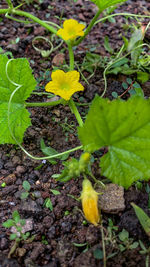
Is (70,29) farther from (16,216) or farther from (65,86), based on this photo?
(16,216)

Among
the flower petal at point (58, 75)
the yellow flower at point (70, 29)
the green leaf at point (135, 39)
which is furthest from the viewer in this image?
the green leaf at point (135, 39)

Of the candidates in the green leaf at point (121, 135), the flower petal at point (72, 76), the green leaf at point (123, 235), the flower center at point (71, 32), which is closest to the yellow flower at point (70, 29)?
the flower center at point (71, 32)

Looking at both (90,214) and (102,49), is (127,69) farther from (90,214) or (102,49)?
(90,214)

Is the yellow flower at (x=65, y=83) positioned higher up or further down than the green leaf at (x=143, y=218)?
higher up

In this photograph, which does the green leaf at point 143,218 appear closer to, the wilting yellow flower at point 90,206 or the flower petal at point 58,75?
the wilting yellow flower at point 90,206

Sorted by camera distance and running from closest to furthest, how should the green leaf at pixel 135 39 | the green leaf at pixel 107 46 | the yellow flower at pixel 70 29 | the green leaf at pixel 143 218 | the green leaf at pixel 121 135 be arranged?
the green leaf at pixel 121 135 < the green leaf at pixel 143 218 < the yellow flower at pixel 70 29 < the green leaf at pixel 135 39 < the green leaf at pixel 107 46

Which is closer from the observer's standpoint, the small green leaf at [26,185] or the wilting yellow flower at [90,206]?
the wilting yellow flower at [90,206]

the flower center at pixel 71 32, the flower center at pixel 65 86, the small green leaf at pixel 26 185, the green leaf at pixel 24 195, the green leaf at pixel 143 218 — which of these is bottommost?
the green leaf at pixel 143 218
